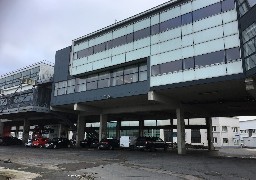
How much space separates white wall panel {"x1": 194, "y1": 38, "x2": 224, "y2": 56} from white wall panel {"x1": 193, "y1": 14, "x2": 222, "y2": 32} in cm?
158

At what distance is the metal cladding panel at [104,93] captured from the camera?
92.7 ft

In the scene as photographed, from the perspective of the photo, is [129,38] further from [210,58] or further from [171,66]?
[210,58]

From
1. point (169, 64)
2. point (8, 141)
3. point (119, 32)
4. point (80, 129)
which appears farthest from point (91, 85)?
point (8, 141)

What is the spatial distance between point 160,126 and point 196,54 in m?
24.9

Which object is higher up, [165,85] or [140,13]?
[140,13]

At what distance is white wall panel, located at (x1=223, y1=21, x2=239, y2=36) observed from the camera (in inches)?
853

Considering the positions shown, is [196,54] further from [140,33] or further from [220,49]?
[140,33]

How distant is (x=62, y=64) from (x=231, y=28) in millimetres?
24796

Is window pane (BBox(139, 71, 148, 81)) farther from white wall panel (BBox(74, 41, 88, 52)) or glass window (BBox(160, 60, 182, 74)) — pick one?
white wall panel (BBox(74, 41, 88, 52))

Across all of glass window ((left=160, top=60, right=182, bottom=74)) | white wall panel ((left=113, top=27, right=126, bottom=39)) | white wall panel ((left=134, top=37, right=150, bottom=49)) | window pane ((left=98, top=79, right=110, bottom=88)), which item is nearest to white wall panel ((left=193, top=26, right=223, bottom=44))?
glass window ((left=160, top=60, right=182, bottom=74))

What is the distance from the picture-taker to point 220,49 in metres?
22.3

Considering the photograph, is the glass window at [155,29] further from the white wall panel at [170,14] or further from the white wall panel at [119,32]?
the white wall panel at [119,32]

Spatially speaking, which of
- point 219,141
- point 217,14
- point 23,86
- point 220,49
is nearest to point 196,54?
point 220,49

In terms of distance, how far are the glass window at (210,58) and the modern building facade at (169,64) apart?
9 centimetres
